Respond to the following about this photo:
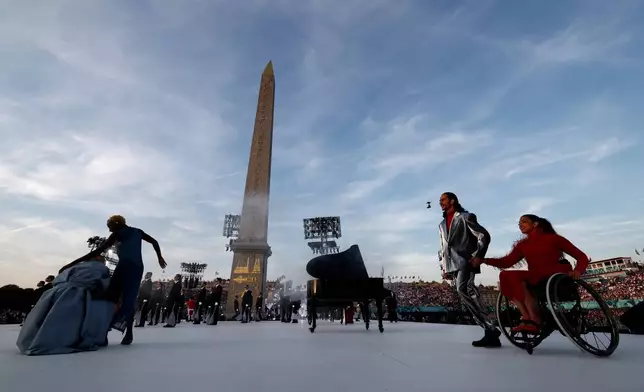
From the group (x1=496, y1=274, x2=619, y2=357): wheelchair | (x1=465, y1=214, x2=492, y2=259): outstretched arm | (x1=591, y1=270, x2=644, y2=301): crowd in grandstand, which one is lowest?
(x1=496, y1=274, x2=619, y2=357): wheelchair

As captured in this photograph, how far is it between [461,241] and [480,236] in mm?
202

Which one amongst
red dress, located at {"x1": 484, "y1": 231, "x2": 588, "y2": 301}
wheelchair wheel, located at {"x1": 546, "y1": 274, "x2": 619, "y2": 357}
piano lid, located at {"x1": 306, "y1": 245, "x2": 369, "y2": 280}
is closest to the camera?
wheelchair wheel, located at {"x1": 546, "y1": 274, "x2": 619, "y2": 357}

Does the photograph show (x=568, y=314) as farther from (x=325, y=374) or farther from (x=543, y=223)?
(x=325, y=374)

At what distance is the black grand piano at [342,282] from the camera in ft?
16.8

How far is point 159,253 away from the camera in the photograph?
339cm

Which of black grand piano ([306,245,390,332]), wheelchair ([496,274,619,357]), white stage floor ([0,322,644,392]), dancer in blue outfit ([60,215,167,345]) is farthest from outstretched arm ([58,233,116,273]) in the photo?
wheelchair ([496,274,619,357])

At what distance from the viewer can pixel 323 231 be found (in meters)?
38.9

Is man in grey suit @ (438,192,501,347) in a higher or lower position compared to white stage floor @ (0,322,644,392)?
higher

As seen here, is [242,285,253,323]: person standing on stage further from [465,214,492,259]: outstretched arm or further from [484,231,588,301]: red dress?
[484,231,588,301]: red dress

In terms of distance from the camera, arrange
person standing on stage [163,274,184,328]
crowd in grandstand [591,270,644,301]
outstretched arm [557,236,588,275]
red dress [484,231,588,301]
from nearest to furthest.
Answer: outstretched arm [557,236,588,275], red dress [484,231,588,301], person standing on stage [163,274,184,328], crowd in grandstand [591,270,644,301]

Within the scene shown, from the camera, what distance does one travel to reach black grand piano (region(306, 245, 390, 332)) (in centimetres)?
511

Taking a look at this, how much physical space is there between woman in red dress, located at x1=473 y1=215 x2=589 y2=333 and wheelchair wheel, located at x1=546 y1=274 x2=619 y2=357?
126 mm

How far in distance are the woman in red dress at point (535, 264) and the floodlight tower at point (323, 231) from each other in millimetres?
35664

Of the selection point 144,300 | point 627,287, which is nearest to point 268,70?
point 144,300
